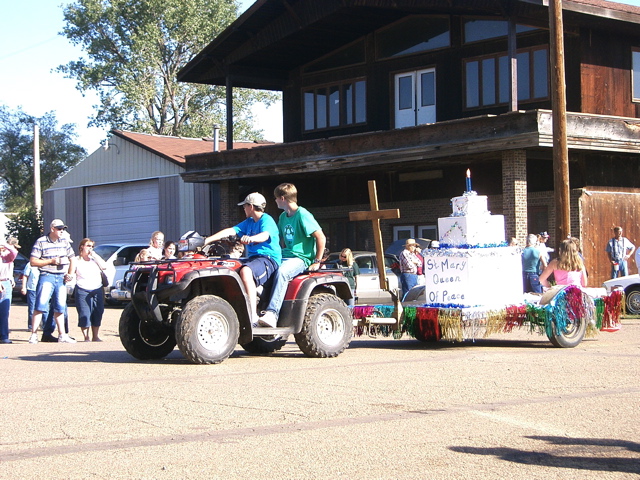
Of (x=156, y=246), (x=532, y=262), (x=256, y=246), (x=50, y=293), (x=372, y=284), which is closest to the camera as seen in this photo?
(x=256, y=246)

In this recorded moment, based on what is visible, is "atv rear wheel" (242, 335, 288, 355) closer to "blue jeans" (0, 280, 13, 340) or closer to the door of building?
"blue jeans" (0, 280, 13, 340)

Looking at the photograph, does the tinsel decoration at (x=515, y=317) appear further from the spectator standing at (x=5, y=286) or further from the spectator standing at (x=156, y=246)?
the spectator standing at (x=5, y=286)

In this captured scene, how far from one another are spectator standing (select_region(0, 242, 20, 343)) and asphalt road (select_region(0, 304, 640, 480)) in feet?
10.7

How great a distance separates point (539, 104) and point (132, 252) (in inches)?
495

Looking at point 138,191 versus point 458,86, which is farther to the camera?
point 138,191

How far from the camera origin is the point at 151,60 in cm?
5650

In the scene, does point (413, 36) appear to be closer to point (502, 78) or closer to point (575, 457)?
point (502, 78)

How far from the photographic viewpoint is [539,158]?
83.4ft

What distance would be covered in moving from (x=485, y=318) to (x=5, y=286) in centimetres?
755

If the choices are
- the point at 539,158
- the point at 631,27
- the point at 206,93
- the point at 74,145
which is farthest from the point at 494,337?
the point at 74,145

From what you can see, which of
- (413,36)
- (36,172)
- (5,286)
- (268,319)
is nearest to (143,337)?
(268,319)

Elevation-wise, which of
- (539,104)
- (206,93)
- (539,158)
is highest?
(206,93)

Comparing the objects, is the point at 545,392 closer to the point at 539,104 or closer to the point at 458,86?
the point at 539,104

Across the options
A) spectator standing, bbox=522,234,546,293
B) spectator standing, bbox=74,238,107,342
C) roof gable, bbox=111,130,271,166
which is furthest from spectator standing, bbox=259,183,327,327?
roof gable, bbox=111,130,271,166
